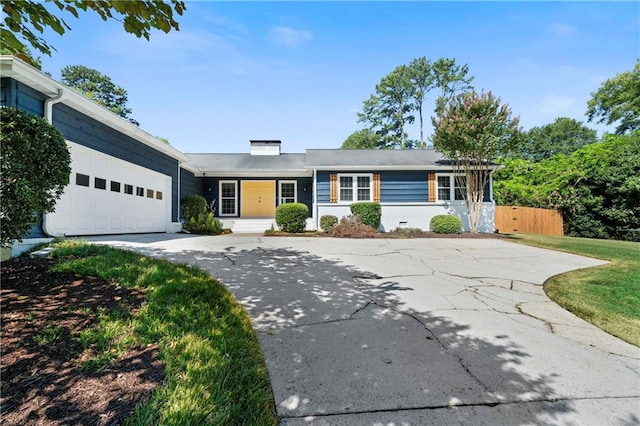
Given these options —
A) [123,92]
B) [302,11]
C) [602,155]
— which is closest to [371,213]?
[302,11]

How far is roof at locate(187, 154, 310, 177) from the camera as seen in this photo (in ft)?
47.2

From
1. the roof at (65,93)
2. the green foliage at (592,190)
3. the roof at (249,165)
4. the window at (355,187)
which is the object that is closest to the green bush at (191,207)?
the roof at (249,165)

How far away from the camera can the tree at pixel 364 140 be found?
107ft

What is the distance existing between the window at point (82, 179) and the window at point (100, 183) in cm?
30

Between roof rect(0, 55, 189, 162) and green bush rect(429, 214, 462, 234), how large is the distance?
10.9 metres

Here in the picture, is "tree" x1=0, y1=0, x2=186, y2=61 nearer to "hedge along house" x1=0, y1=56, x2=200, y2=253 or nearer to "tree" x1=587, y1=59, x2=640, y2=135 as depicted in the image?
"hedge along house" x1=0, y1=56, x2=200, y2=253

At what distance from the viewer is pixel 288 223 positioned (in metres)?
11.7

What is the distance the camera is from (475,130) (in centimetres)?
1063

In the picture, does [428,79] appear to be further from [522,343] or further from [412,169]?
[522,343]

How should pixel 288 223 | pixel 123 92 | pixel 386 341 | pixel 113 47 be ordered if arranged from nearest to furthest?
1. pixel 386 341
2. pixel 113 47
3. pixel 288 223
4. pixel 123 92

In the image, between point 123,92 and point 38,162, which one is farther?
point 123,92

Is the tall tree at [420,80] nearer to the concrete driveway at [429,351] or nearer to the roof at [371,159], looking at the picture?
the roof at [371,159]

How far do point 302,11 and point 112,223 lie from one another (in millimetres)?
7406

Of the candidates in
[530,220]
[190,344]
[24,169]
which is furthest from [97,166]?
[530,220]
